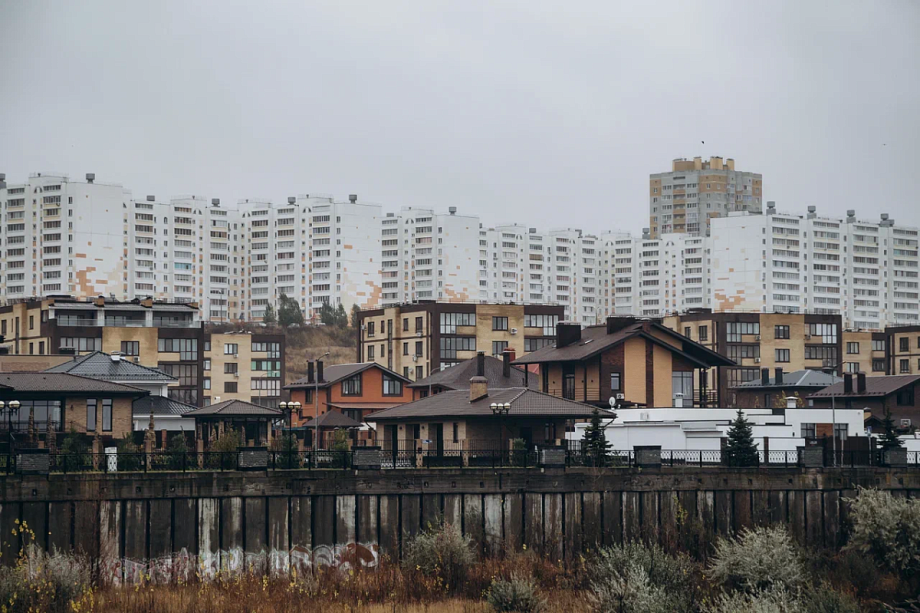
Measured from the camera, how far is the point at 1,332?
6152 inches

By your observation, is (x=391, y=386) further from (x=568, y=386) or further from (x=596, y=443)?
(x=596, y=443)

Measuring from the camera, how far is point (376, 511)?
52125 mm

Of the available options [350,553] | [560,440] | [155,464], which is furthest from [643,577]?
[560,440]

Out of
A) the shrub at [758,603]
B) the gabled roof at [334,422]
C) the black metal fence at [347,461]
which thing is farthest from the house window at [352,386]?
the shrub at [758,603]

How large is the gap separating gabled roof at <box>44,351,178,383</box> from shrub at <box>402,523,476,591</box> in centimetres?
5251

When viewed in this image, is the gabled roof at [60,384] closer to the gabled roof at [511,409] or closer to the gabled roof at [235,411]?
the gabled roof at [235,411]

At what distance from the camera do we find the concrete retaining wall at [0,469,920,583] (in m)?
47.0

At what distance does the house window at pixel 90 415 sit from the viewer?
255 ft

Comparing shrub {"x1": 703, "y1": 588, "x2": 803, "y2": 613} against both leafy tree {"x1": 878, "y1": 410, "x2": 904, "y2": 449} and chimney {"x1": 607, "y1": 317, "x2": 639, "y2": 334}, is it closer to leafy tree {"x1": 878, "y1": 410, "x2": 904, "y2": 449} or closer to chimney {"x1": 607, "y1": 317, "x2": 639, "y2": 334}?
leafy tree {"x1": 878, "y1": 410, "x2": 904, "y2": 449}

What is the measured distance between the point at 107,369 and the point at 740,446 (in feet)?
165

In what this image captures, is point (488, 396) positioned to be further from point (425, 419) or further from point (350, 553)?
point (350, 553)

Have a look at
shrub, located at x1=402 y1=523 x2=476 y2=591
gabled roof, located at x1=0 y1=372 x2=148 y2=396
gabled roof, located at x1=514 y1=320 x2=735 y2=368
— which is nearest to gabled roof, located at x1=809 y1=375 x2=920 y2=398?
gabled roof, located at x1=514 y1=320 x2=735 y2=368

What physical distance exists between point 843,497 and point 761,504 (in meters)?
4.02

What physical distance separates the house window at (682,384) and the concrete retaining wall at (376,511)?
93.4 feet
